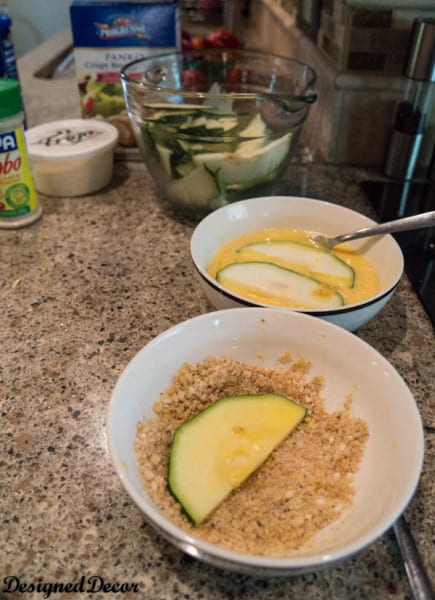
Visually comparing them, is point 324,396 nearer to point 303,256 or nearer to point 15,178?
point 303,256

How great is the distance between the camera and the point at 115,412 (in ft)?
1.46

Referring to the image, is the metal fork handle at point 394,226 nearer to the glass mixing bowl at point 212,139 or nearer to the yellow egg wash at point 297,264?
the yellow egg wash at point 297,264

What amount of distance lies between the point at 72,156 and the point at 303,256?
468 millimetres

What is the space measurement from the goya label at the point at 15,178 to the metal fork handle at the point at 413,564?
0.72 meters

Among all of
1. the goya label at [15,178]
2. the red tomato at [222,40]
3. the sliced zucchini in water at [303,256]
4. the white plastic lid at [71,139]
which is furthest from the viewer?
the red tomato at [222,40]

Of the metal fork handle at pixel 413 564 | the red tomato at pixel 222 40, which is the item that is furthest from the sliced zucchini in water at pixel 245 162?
the red tomato at pixel 222 40

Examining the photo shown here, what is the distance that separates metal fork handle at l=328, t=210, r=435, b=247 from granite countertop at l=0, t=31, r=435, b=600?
0.35ft

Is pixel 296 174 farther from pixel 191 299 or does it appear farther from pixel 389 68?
pixel 191 299

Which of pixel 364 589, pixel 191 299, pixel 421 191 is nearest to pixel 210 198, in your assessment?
pixel 191 299

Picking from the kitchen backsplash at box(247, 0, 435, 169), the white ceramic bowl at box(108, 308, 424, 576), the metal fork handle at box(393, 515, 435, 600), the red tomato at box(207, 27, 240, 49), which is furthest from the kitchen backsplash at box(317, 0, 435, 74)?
the metal fork handle at box(393, 515, 435, 600)

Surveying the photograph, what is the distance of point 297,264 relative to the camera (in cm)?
71

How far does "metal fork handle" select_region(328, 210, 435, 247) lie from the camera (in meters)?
0.65

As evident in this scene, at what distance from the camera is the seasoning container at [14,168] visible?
77cm

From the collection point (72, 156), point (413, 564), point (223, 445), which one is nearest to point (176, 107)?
point (72, 156)
